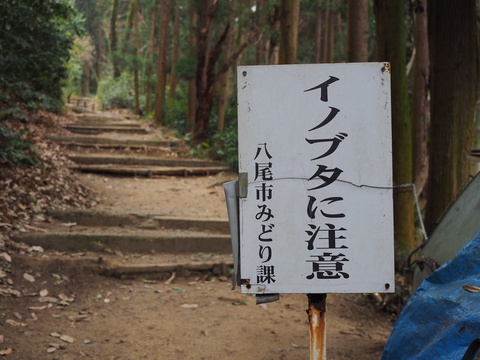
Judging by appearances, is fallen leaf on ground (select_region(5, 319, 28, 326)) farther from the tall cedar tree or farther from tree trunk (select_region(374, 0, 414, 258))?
the tall cedar tree

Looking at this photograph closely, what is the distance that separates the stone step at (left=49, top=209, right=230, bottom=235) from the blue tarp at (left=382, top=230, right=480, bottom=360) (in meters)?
6.22

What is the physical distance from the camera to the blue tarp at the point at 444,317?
6.44ft

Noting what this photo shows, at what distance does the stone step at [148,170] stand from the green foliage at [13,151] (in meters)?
2.38

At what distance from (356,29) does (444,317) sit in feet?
20.9

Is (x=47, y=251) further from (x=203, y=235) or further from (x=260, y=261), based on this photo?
(x=260, y=261)

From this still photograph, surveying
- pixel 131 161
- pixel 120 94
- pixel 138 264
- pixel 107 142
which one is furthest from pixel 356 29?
pixel 120 94

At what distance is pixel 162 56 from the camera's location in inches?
853

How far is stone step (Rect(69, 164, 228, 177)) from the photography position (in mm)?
12172

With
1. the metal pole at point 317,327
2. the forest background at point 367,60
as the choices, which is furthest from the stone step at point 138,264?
the metal pole at point 317,327

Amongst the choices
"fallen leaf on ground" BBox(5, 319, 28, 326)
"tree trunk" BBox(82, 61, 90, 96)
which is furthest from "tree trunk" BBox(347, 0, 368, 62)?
"tree trunk" BBox(82, 61, 90, 96)

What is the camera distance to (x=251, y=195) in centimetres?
272

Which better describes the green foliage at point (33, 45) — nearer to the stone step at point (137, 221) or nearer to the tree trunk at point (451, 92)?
the stone step at point (137, 221)

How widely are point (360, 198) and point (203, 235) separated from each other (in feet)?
18.4

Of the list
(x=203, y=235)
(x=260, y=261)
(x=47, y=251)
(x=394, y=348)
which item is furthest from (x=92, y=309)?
(x=394, y=348)
